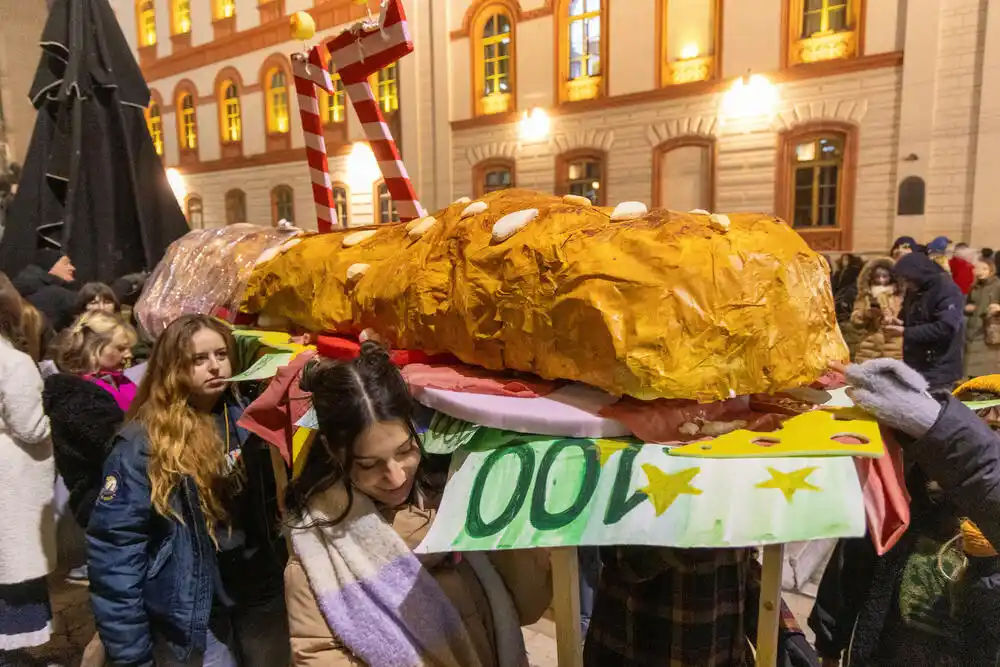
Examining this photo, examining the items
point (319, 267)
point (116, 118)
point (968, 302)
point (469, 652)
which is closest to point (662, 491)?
point (469, 652)

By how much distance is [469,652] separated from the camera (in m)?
1.20

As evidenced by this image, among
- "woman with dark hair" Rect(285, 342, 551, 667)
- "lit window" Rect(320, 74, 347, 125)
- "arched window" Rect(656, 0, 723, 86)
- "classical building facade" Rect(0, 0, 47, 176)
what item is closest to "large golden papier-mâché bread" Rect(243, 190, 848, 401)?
"woman with dark hair" Rect(285, 342, 551, 667)

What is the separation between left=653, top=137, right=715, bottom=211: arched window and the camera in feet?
16.4

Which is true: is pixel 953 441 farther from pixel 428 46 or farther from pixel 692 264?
pixel 428 46

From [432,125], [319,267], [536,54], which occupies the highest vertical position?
[536,54]

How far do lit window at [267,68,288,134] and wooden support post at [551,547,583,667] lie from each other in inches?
265

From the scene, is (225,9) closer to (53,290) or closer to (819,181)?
(53,290)

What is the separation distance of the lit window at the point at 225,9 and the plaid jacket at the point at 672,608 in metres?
7.11

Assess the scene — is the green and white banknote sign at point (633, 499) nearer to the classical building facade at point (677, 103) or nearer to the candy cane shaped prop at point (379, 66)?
the candy cane shaped prop at point (379, 66)

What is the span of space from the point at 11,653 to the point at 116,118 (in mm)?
3200

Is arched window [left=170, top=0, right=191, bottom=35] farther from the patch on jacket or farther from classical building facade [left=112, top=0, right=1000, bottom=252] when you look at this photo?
the patch on jacket

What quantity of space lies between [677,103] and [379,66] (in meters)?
3.10

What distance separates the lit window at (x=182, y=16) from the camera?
673 cm

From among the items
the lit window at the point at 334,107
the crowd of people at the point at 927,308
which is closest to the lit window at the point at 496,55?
the lit window at the point at 334,107
